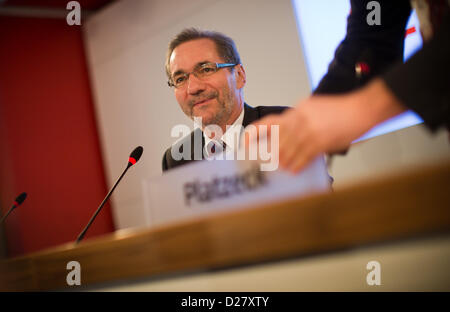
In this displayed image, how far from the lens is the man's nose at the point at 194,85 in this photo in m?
1.85

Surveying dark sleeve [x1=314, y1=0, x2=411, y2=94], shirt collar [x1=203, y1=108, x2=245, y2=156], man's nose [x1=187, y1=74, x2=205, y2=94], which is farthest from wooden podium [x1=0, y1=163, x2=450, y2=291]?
man's nose [x1=187, y1=74, x2=205, y2=94]

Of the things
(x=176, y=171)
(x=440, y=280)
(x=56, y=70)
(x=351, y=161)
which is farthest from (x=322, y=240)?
(x=56, y=70)

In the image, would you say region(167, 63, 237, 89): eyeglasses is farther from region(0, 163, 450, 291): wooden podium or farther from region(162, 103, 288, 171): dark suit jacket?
region(0, 163, 450, 291): wooden podium

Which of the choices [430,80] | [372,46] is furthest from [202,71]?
[430,80]

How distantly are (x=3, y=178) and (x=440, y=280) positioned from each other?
3.01 m

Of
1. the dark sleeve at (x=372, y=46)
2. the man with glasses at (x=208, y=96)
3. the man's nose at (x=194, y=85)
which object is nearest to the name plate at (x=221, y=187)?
the dark sleeve at (x=372, y=46)

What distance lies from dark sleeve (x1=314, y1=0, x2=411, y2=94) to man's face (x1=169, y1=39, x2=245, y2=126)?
720 mm

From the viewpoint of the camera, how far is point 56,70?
3.19 metres

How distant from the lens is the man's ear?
2.04 m

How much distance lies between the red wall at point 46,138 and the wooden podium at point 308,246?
2.41 metres

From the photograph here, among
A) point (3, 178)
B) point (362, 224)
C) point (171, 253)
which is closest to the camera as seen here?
point (362, 224)

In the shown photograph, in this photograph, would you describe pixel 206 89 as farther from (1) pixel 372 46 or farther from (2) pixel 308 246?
(2) pixel 308 246
